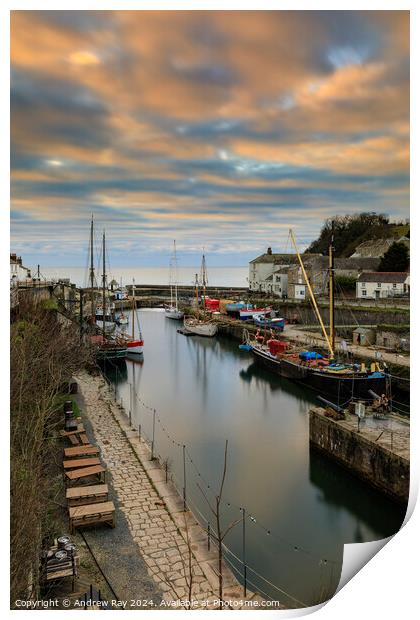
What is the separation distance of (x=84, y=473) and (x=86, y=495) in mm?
473

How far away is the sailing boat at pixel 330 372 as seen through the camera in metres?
9.90

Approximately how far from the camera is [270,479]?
6.35 m

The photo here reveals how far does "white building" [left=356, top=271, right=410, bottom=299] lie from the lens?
1919 centimetres

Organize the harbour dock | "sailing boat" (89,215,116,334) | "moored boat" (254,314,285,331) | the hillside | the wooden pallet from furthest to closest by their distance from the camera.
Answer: the hillside, "moored boat" (254,314,285,331), "sailing boat" (89,215,116,334), the harbour dock, the wooden pallet

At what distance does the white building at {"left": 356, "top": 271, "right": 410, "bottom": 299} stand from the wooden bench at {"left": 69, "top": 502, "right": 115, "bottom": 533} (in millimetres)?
16327

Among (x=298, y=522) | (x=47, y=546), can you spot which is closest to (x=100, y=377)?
(x=298, y=522)

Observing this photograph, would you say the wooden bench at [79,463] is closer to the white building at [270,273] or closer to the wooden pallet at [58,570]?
the wooden pallet at [58,570]

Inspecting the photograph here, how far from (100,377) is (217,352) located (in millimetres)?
7672

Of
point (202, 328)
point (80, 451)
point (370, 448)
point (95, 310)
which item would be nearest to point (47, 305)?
point (80, 451)

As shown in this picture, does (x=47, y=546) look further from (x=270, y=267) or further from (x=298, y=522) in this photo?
(x=270, y=267)

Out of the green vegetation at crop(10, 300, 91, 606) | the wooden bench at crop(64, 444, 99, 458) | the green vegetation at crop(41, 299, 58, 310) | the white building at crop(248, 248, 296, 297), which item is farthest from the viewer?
the white building at crop(248, 248, 296, 297)

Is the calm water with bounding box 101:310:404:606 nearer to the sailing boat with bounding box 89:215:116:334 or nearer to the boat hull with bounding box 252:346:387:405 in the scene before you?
the boat hull with bounding box 252:346:387:405

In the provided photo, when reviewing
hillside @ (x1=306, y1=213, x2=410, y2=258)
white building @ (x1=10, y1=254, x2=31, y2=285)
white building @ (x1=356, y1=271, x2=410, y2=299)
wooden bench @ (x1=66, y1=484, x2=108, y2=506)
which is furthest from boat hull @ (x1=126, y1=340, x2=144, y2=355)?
hillside @ (x1=306, y1=213, x2=410, y2=258)

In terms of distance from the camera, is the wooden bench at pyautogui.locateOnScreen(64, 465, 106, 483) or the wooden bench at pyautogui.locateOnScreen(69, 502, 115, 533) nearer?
the wooden bench at pyautogui.locateOnScreen(69, 502, 115, 533)
